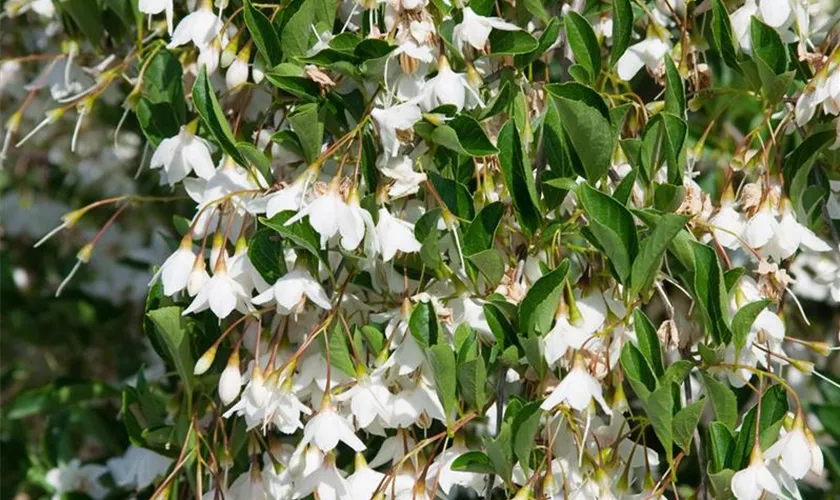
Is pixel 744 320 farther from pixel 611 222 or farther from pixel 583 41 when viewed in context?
pixel 583 41

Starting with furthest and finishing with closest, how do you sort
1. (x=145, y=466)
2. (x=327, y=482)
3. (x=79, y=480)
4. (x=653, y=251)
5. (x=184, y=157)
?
(x=79, y=480), (x=145, y=466), (x=184, y=157), (x=327, y=482), (x=653, y=251)

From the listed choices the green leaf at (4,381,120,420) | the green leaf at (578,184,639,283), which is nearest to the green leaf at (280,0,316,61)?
the green leaf at (578,184,639,283)

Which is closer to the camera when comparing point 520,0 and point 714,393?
point 714,393

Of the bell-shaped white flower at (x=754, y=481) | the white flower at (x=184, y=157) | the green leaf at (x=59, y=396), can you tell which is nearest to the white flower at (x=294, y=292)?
the white flower at (x=184, y=157)

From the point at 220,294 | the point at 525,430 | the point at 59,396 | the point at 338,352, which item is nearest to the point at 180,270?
the point at 220,294

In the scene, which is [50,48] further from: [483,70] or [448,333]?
[448,333]

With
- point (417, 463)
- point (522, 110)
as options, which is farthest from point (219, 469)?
point (522, 110)
